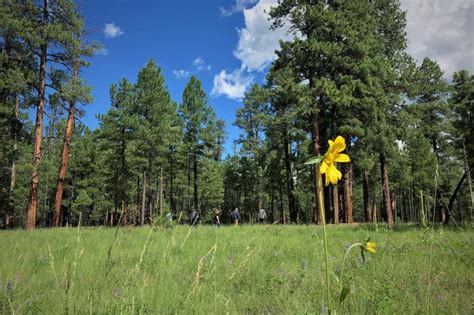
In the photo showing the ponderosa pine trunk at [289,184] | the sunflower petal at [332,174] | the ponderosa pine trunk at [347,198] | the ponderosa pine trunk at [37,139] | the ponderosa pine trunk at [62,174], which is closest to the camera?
the sunflower petal at [332,174]

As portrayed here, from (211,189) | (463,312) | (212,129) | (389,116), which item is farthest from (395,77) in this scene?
(211,189)

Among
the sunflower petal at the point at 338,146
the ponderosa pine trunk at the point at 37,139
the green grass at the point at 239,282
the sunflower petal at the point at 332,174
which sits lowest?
the green grass at the point at 239,282

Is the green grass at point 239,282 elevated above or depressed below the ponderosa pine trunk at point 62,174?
below

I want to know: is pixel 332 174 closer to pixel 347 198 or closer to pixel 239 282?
pixel 239 282


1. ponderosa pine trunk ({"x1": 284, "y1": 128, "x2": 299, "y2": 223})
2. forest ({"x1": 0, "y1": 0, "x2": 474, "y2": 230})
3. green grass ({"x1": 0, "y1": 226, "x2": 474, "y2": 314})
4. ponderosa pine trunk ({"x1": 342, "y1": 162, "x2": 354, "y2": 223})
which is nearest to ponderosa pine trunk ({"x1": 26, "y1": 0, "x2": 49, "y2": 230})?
forest ({"x1": 0, "y1": 0, "x2": 474, "y2": 230})

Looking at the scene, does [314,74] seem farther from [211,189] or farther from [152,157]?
[211,189]

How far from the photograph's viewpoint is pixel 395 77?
19891 millimetres

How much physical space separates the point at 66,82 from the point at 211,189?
27.1 meters

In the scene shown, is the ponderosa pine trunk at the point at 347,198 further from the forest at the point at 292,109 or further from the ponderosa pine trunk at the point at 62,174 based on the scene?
the ponderosa pine trunk at the point at 62,174

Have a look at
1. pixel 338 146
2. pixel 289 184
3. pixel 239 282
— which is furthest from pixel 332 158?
pixel 289 184

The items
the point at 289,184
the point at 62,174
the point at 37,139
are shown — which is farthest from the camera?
the point at 289,184

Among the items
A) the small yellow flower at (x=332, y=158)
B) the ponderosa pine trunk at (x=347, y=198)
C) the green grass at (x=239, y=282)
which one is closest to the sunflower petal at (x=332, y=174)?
the small yellow flower at (x=332, y=158)

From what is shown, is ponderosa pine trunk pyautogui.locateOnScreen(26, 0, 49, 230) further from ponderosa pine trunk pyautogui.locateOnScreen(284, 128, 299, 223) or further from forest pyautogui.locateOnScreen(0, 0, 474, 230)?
ponderosa pine trunk pyautogui.locateOnScreen(284, 128, 299, 223)

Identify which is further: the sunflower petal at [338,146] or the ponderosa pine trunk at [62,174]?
the ponderosa pine trunk at [62,174]
